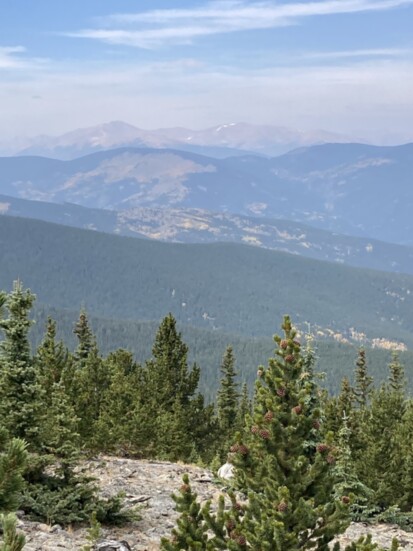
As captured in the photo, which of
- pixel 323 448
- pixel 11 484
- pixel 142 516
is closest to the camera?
pixel 11 484

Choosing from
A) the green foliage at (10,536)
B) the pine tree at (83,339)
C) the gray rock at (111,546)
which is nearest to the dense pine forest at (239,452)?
the green foliage at (10,536)

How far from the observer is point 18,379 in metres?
21.6

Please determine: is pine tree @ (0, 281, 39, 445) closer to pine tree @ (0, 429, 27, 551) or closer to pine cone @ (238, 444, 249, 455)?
pine cone @ (238, 444, 249, 455)

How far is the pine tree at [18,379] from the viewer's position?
69.2ft

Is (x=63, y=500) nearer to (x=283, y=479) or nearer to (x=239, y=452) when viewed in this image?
(x=239, y=452)

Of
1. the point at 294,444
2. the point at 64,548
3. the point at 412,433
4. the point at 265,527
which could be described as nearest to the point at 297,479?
the point at 294,444

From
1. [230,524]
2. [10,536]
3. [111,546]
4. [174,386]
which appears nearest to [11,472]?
[10,536]

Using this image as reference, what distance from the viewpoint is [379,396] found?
44.5 meters

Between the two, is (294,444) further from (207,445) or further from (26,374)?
(207,445)

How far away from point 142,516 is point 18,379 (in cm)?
739

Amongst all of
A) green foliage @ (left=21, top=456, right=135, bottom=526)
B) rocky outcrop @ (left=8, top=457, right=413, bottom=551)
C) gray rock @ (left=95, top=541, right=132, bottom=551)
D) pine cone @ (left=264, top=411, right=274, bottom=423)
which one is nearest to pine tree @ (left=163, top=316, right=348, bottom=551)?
pine cone @ (left=264, top=411, right=274, bottom=423)

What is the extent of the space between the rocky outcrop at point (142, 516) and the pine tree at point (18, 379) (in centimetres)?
289

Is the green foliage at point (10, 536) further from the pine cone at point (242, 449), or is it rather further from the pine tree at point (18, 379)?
the pine tree at point (18, 379)

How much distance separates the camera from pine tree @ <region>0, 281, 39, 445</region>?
21.1 m
